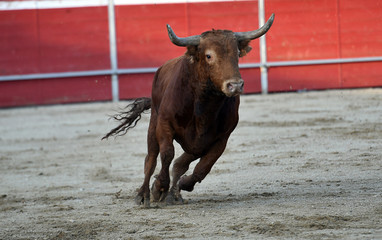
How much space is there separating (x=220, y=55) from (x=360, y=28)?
940cm

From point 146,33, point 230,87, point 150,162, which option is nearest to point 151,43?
point 146,33

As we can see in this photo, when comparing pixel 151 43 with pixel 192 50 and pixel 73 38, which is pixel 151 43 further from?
pixel 192 50

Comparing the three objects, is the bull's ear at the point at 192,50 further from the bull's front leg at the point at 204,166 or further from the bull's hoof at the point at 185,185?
the bull's hoof at the point at 185,185

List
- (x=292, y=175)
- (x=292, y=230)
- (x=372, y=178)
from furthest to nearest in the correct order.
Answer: (x=292, y=175), (x=372, y=178), (x=292, y=230)

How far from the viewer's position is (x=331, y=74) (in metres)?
13.4

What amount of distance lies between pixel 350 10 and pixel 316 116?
14.3 feet

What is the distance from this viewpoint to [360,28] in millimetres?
13219

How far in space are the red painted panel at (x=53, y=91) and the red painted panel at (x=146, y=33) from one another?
655 mm

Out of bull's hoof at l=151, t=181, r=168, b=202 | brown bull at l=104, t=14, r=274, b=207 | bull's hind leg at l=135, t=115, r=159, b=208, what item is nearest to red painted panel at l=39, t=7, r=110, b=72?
bull's hind leg at l=135, t=115, r=159, b=208

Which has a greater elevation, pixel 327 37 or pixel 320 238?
pixel 327 37

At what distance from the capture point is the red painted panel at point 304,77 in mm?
13383

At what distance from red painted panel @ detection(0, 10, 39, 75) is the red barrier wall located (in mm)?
18

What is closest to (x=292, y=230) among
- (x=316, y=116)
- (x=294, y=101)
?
(x=316, y=116)

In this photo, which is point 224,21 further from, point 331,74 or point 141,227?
point 141,227
